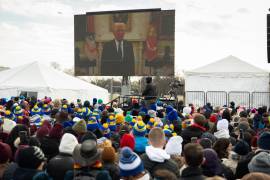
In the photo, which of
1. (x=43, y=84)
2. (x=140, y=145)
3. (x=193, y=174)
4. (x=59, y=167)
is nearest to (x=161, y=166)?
(x=193, y=174)

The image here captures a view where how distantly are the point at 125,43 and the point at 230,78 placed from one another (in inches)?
377

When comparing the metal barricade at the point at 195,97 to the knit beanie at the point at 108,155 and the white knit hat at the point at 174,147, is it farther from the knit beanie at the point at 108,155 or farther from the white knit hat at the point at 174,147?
the knit beanie at the point at 108,155

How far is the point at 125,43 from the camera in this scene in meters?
28.5

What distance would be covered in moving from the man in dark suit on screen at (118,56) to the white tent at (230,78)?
275 inches

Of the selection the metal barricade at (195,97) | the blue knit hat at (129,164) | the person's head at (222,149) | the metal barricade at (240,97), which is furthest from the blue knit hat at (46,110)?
the metal barricade at (240,97)

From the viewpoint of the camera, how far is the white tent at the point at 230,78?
2167 cm

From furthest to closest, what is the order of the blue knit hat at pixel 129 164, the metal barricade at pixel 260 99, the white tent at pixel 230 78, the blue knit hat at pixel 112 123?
1. the white tent at pixel 230 78
2. the metal barricade at pixel 260 99
3. the blue knit hat at pixel 112 123
4. the blue knit hat at pixel 129 164

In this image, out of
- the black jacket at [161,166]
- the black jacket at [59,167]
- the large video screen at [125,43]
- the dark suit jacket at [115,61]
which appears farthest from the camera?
the dark suit jacket at [115,61]

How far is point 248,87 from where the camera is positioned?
21.7m

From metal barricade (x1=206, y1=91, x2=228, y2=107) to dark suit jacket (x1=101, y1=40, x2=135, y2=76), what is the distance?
8143 mm

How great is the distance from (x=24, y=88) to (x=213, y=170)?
2265cm

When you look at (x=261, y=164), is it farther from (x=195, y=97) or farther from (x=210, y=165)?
(x=195, y=97)

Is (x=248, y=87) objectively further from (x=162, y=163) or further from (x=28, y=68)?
(x=162, y=163)

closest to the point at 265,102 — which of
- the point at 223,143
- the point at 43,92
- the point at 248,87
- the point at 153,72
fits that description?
the point at 248,87
